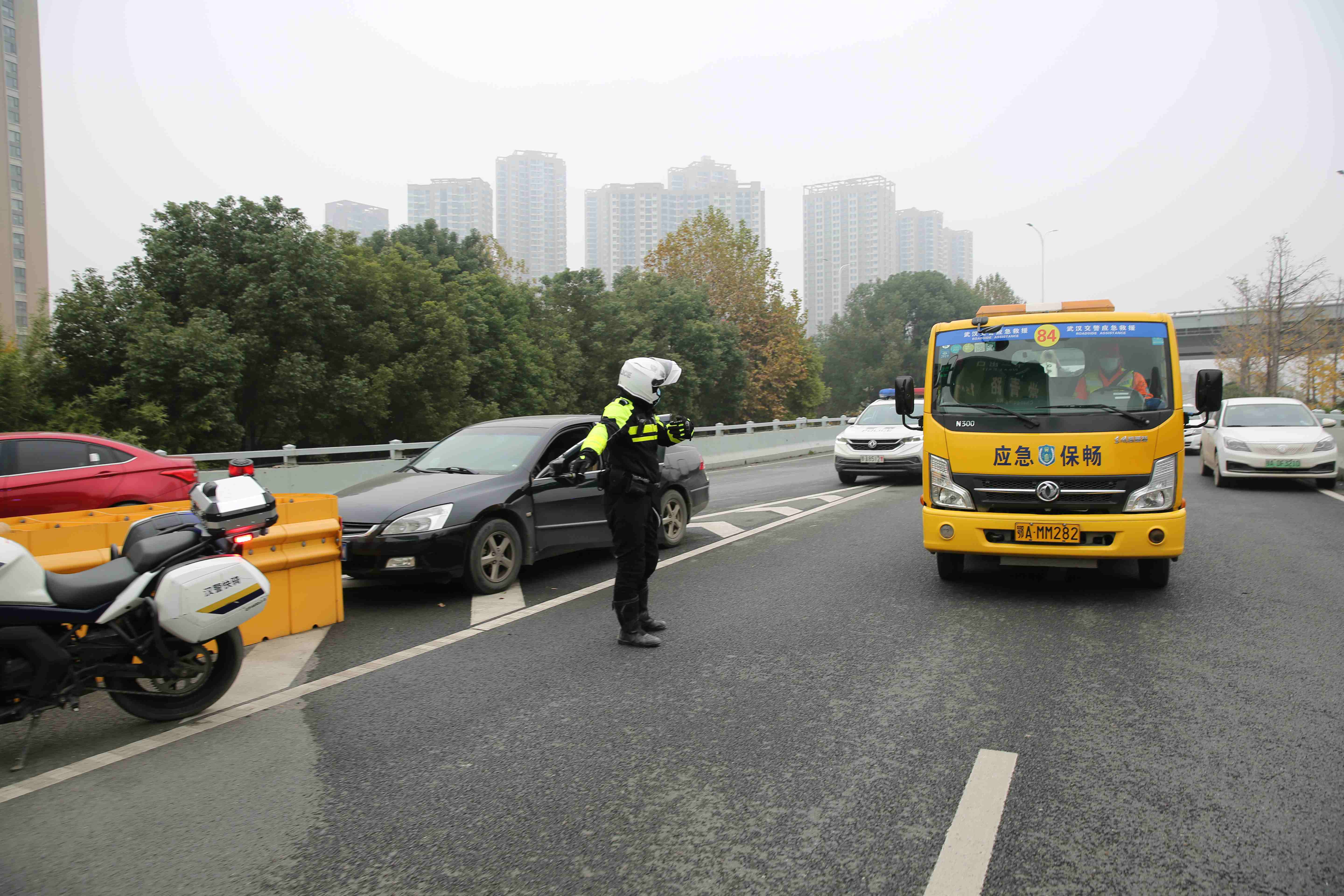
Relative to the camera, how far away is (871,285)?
88.5m

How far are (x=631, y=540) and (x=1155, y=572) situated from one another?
14.0 feet

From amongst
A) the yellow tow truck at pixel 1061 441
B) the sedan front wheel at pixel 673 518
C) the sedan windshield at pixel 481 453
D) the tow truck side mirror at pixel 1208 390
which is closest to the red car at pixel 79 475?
the sedan windshield at pixel 481 453

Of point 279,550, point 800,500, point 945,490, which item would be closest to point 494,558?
point 279,550

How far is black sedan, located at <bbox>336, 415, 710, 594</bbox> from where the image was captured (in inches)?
267

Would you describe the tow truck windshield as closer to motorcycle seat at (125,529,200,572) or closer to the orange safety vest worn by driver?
the orange safety vest worn by driver

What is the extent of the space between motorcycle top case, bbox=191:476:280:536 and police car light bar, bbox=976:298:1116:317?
18.3ft

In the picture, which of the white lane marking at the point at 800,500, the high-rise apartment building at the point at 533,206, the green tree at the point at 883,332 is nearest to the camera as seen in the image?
Answer: the white lane marking at the point at 800,500

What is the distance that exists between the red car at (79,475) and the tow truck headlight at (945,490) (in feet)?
24.7

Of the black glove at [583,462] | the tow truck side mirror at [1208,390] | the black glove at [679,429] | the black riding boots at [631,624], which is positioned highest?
the tow truck side mirror at [1208,390]

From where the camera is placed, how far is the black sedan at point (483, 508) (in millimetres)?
6789

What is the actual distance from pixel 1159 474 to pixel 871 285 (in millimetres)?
84779

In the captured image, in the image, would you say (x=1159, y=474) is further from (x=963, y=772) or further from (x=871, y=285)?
(x=871, y=285)

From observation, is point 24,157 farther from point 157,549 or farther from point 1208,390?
point 1208,390

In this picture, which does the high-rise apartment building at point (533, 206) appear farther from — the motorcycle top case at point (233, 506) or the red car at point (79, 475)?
the motorcycle top case at point (233, 506)
